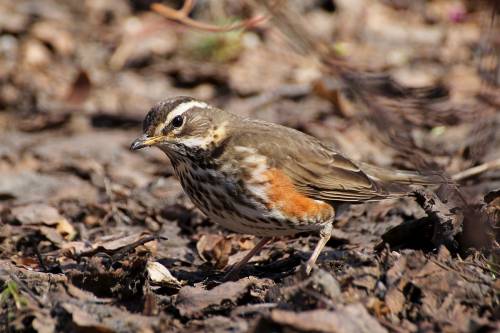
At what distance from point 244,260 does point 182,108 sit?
1510 mm

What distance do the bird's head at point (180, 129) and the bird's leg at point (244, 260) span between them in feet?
3.46

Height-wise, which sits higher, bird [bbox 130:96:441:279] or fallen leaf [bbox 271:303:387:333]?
fallen leaf [bbox 271:303:387:333]

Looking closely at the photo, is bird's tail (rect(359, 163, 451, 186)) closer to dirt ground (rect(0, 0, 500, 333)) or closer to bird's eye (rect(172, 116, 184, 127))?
dirt ground (rect(0, 0, 500, 333))

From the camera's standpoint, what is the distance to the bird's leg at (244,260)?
6.76m

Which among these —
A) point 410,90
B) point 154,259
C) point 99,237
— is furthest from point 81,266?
point 410,90

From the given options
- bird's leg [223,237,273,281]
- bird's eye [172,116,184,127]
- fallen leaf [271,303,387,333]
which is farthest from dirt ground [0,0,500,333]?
bird's eye [172,116,184,127]

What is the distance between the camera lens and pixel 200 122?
7.41 meters

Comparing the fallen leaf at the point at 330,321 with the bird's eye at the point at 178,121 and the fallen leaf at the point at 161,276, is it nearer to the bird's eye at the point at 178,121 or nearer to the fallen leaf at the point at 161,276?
the fallen leaf at the point at 161,276

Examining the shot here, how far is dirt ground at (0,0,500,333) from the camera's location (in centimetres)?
479

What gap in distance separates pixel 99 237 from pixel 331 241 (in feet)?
7.75

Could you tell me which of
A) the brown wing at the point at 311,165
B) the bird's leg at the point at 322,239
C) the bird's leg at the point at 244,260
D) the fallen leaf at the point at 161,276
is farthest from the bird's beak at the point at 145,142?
the bird's leg at the point at 322,239

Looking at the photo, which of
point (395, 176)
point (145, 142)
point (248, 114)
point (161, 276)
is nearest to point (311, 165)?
point (395, 176)

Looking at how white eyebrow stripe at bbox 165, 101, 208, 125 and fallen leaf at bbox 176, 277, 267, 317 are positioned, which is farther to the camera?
white eyebrow stripe at bbox 165, 101, 208, 125

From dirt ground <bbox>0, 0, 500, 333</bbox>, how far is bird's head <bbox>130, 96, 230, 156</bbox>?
2.90ft
